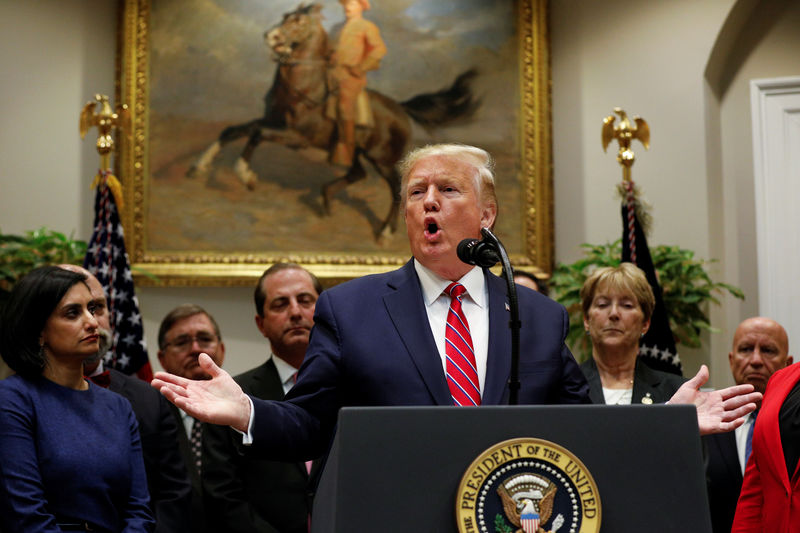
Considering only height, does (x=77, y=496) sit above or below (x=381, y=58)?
below

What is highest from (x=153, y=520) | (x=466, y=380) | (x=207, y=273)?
(x=207, y=273)

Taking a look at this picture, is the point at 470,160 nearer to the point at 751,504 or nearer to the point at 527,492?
the point at 527,492

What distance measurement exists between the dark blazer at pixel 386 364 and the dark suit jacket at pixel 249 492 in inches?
58.9

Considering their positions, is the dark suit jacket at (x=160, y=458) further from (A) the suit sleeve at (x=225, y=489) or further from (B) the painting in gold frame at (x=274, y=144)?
(B) the painting in gold frame at (x=274, y=144)

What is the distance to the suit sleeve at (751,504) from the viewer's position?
10.8 ft

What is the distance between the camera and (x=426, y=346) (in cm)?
241

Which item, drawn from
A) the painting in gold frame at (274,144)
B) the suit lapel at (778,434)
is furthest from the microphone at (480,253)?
the painting in gold frame at (274,144)

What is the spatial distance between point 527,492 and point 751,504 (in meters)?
1.85

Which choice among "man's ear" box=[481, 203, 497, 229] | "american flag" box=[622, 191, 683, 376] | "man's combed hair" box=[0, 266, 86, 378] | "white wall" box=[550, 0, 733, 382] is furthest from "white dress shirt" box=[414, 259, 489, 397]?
"white wall" box=[550, 0, 733, 382]

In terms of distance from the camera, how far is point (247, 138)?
266 inches

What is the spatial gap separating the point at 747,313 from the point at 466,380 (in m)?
4.87

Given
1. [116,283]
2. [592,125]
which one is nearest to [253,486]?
[116,283]

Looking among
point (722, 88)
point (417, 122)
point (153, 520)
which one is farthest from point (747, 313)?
point (153, 520)

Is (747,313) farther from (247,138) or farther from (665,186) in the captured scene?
(247,138)
